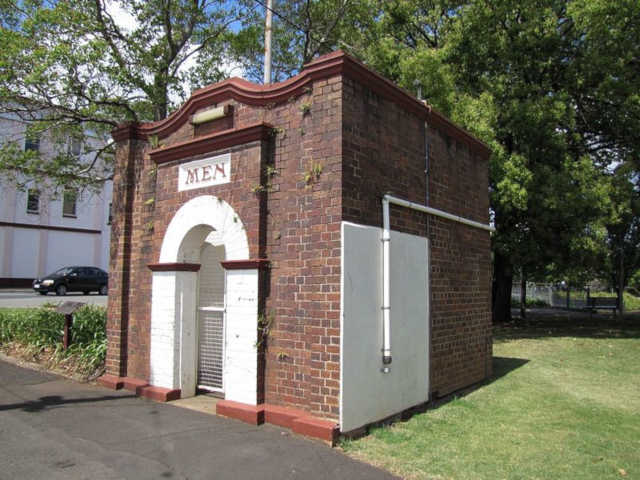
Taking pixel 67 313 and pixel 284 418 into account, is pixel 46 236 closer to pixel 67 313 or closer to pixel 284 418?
pixel 67 313

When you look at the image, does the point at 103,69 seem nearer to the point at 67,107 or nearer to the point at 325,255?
the point at 67,107

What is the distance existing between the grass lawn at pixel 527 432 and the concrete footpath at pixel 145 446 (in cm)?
62

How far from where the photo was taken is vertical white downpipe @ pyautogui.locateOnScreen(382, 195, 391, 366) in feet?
19.3

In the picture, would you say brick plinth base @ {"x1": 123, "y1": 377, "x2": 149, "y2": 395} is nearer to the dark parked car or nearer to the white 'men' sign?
the white 'men' sign

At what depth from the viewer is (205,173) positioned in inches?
273

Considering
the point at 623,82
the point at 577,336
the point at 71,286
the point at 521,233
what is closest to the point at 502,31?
the point at 623,82

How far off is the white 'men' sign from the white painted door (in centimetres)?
115

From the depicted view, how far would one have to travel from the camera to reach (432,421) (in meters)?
6.26

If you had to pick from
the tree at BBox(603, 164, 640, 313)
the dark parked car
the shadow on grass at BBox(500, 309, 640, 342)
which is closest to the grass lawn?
the shadow on grass at BBox(500, 309, 640, 342)

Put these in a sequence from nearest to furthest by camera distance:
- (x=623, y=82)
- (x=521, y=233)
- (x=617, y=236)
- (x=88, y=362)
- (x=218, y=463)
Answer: (x=218, y=463)
(x=88, y=362)
(x=623, y=82)
(x=521, y=233)
(x=617, y=236)

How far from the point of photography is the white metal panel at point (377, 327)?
215 inches

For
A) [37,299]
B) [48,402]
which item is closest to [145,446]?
[48,402]

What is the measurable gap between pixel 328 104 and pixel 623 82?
1308 centimetres

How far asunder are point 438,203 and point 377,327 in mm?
2529
